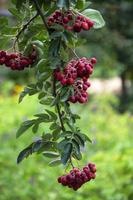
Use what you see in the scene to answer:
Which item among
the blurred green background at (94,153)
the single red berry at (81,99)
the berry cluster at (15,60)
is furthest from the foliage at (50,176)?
the single red berry at (81,99)

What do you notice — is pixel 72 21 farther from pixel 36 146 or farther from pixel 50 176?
pixel 50 176

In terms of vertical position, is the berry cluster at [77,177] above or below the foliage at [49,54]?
below

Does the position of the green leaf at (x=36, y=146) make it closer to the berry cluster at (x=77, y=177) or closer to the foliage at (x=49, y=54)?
the foliage at (x=49, y=54)

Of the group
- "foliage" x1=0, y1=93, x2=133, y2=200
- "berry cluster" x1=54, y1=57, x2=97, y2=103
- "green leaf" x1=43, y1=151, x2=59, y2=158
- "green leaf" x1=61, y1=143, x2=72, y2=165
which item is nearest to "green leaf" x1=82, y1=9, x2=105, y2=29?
"berry cluster" x1=54, y1=57, x2=97, y2=103

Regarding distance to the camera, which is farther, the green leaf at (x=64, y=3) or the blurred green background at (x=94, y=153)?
the blurred green background at (x=94, y=153)

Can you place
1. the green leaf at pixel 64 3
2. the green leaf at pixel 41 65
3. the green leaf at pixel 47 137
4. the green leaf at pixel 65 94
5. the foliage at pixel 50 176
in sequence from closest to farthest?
the green leaf at pixel 64 3
the green leaf at pixel 65 94
the green leaf at pixel 41 65
the green leaf at pixel 47 137
the foliage at pixel 50 176

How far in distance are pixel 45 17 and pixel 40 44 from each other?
0.10m

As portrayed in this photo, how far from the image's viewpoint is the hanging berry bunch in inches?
59.7

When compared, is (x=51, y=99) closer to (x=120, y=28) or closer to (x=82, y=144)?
(x=82, y=144)

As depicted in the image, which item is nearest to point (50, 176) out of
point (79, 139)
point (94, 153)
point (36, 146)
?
point (94, 153)

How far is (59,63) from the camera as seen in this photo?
5.12 feet

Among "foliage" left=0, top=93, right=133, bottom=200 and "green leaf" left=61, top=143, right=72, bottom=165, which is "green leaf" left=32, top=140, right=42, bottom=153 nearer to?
"green leaf" left=61, top=143, right=72, bottom=165

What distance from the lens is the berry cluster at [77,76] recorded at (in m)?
1.49

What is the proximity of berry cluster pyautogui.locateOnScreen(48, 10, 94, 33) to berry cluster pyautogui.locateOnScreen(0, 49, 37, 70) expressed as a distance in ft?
0.55
